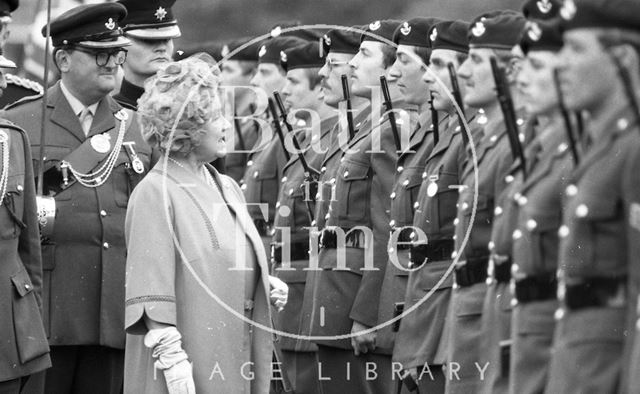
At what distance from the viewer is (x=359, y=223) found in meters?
10.2

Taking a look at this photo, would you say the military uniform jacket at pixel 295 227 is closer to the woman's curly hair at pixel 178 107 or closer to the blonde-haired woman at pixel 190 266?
the blonde-haired woman at pixel 190 266

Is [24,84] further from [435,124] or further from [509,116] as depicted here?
[509,116]

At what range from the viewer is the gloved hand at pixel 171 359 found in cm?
739

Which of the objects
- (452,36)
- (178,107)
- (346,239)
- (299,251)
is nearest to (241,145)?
(299,251)

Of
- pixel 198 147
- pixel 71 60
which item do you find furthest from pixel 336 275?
pixel 198 147

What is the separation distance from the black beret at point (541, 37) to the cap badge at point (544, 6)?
0.08m

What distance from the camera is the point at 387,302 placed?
386 inches

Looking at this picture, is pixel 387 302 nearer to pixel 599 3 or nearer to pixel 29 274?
pixel 29 274

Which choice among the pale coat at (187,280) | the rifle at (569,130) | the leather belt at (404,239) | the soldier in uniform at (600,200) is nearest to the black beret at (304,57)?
the leather belt at (404,239)

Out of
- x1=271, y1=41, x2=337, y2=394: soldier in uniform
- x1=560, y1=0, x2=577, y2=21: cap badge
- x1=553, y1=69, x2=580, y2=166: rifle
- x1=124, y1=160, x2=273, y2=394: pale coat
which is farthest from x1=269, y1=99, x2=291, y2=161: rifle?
x1=560, y1=0, x2=577, y2=21: cap badge

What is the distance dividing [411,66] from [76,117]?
1.83 metres

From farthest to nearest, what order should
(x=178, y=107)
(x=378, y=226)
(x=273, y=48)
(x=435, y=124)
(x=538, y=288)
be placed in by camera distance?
1. (x=273, y=48)
2. (x=378, y=226)
3. (x=435, y=124)
4. (x=178, y=107)
5. (x=538, y=288)

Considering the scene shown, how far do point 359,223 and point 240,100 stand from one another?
5.81 m

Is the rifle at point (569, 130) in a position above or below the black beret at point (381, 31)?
below
